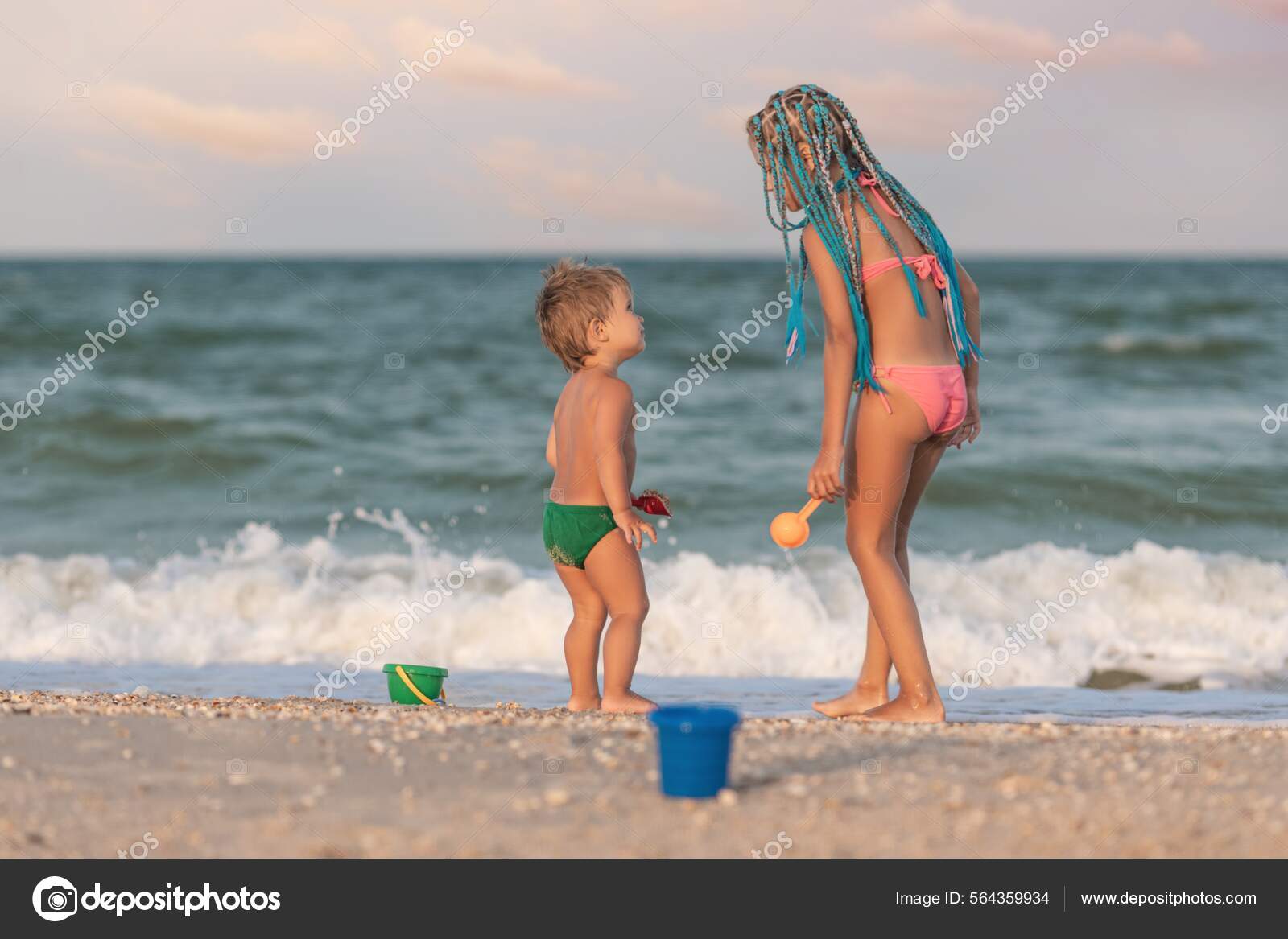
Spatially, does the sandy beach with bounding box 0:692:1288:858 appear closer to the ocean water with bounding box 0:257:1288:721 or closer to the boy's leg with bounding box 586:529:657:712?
the boy's leg with bounding box 586:529:657:712

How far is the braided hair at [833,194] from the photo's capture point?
411cm

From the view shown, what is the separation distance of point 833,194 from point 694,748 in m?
1.91

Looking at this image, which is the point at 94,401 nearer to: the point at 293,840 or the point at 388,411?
the point at 388,411

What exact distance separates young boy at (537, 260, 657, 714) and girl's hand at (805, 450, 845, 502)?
1.77 feet

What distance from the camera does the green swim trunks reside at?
4.28 m

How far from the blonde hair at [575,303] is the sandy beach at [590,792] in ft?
3.96

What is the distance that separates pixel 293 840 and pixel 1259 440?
396 inches

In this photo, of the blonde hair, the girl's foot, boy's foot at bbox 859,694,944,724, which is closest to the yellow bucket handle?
the blonde hair

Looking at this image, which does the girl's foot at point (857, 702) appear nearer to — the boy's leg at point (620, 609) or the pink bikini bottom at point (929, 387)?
the boy's leg at point (620, 609)

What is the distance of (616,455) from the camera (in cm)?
420

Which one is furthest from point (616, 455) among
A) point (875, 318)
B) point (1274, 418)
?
point (1274, 418)

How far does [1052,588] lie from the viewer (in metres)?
7.82

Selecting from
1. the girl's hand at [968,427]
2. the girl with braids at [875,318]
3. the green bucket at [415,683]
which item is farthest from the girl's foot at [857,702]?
the green bucket at [415,683]
